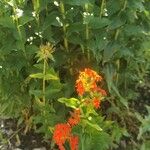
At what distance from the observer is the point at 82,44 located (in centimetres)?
252

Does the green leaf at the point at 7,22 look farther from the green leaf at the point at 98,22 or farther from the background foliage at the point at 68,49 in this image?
the green leaf at the point at 98,22

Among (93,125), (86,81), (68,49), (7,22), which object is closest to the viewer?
(86,81)

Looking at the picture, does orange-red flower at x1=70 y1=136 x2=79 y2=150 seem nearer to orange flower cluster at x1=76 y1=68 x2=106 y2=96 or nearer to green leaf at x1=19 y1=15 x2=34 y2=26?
orange flower cluster at x1=76 y1=68 x2=106 y2=96

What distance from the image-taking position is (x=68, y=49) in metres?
2.66

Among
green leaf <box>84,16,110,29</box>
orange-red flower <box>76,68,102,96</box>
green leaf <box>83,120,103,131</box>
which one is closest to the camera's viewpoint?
orange-red flower <box>76,68,102,96</box>

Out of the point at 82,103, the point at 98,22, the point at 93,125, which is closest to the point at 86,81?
the point at 82,103

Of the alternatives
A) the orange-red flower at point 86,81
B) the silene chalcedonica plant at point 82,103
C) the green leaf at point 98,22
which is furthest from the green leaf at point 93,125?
the green leaf at point 98,22

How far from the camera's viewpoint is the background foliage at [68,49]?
243 cm

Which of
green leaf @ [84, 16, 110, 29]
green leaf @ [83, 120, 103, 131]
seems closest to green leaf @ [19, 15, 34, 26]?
green leaf @ [84, 16, 110, 29]

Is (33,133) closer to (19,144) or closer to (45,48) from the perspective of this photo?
(19,144)

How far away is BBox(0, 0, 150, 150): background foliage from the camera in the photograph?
2432 mm

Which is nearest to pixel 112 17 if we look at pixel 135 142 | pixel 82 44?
pixel 82 44

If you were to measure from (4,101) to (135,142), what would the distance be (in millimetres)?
800

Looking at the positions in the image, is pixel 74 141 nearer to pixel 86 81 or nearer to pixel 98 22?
pixel 86 81
